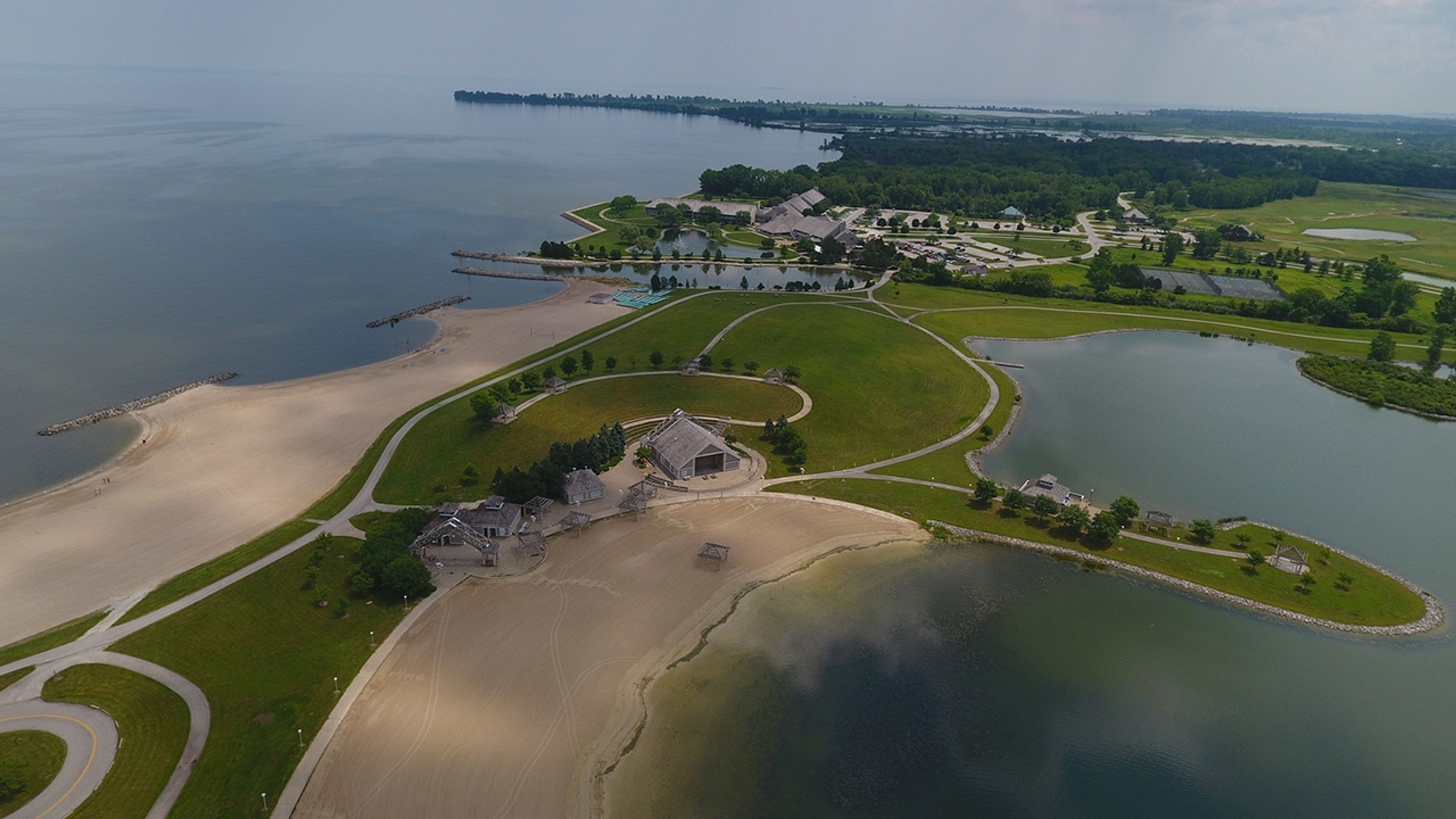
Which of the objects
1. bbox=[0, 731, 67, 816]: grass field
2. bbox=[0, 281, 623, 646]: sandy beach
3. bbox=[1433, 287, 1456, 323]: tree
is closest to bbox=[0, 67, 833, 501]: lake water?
bbox=[0, 281, 623, 646]: sandy beach

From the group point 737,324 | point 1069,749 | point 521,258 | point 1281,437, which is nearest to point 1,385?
point 521,258

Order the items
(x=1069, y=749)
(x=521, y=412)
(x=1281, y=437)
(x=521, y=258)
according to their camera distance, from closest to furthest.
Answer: (x=1069, y=749)
(x=521, y=412)
(x=1281, y=437)
(x=521, y=258)

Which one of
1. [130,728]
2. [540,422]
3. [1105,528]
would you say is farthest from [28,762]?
[1105,528]

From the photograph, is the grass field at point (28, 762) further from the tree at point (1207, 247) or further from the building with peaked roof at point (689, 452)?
the tree at point (1207, 247)

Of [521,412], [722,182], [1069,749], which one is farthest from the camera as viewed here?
[722,182]

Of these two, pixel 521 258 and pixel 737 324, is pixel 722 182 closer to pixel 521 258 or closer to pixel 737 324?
pixel 521 258
